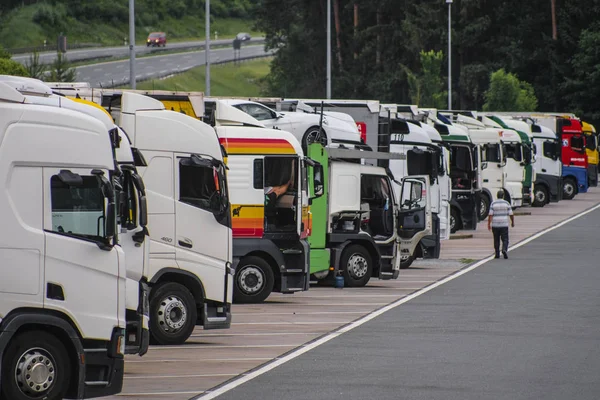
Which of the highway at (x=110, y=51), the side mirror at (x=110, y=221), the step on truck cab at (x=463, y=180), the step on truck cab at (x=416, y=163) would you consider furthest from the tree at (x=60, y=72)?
the side mirror at (x=110, y=221)

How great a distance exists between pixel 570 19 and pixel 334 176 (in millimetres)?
71184

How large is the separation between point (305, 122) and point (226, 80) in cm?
7023

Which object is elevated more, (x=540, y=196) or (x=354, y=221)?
(x=540, y=196)

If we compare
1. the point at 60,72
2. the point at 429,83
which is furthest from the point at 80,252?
the point at 429,83

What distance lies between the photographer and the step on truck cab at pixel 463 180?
44969 millimetres

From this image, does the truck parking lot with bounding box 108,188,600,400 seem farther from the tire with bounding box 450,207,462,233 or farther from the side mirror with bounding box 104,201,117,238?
the tire with bounding box 450,207,462,233

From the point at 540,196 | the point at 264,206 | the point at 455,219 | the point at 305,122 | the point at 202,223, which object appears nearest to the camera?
the point at 202,223

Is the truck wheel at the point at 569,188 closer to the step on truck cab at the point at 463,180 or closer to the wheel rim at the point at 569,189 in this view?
the wheel rim at the point at 569,189

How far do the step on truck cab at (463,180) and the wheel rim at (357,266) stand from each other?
16396mm

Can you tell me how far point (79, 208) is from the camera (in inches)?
528

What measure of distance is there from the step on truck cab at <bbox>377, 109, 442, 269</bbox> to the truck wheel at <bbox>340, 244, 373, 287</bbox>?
4.15 meters

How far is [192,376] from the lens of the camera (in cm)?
1600

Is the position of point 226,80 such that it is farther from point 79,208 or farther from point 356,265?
point 79,208

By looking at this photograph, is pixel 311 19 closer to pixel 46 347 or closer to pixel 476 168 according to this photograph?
pixel 476 168
